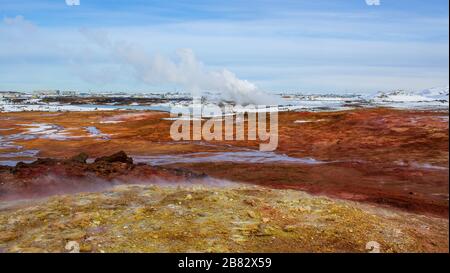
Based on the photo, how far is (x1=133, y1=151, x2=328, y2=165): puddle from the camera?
2625cm

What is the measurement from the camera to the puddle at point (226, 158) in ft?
86.1

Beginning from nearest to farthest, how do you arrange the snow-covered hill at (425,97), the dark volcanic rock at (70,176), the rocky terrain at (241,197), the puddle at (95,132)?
the rocky terrain at (241,197), the dark volcanic rock at (70,176), the puddle at (95,132), the snow-covered hill at (425,97)

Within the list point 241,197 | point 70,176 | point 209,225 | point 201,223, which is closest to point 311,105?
point 70,176

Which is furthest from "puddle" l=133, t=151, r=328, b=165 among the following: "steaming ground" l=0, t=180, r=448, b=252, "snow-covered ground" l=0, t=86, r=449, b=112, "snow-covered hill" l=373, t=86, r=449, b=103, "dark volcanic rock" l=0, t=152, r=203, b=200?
"snow-covered hill" l=373, t=86, r=449, b=103

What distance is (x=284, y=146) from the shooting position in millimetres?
32500


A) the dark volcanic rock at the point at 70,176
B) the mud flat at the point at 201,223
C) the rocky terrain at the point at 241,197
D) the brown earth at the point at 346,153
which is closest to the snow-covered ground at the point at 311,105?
the brown earth at the point at 346,153

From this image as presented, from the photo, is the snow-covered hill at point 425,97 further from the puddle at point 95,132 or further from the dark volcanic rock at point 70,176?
the dark volcanic rock at point 70,176

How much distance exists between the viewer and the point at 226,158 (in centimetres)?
2734

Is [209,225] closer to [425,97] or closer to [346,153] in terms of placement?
[346,153]

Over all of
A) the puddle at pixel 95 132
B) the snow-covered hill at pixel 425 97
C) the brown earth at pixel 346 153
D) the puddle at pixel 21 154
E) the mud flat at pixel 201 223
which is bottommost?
the puddle at pixel 21 154

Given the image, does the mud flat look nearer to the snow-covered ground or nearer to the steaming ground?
the steaming ground

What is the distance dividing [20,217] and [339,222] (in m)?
8.35
